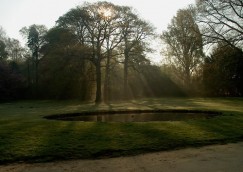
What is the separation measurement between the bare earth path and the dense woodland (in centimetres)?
2239

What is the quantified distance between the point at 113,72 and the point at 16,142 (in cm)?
3708

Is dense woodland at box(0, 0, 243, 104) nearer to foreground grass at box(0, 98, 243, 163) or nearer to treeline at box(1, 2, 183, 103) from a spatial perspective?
treeline at box(1, 2, 183, 103)

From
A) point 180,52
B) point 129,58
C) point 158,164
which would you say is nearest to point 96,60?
point 129,58

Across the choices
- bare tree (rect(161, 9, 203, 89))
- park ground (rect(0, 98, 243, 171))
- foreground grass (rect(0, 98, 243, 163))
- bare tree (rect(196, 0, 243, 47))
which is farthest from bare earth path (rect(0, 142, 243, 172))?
bare tree (rect(161, 9, 203, 89))

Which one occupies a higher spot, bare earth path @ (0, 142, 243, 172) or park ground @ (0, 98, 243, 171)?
park ground @ (0, 98, 243, 171)

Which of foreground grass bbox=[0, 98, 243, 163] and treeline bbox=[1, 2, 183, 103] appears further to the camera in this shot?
treeline bbox=[1, 2, 183, 103]

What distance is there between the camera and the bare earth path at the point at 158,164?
762 centimetres

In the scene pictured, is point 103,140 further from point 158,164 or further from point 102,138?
point 158,164

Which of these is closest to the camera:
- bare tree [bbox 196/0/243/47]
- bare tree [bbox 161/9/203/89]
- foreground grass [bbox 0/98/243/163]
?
foreground grass [bbox 0/98/243/163]

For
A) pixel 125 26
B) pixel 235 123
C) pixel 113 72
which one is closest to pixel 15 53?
pixel 113 72

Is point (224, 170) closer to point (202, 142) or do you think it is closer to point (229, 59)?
point (202, 142)

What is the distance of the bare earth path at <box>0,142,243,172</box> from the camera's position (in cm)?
762

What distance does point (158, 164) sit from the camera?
8055 mm

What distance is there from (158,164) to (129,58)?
36.3 metres
